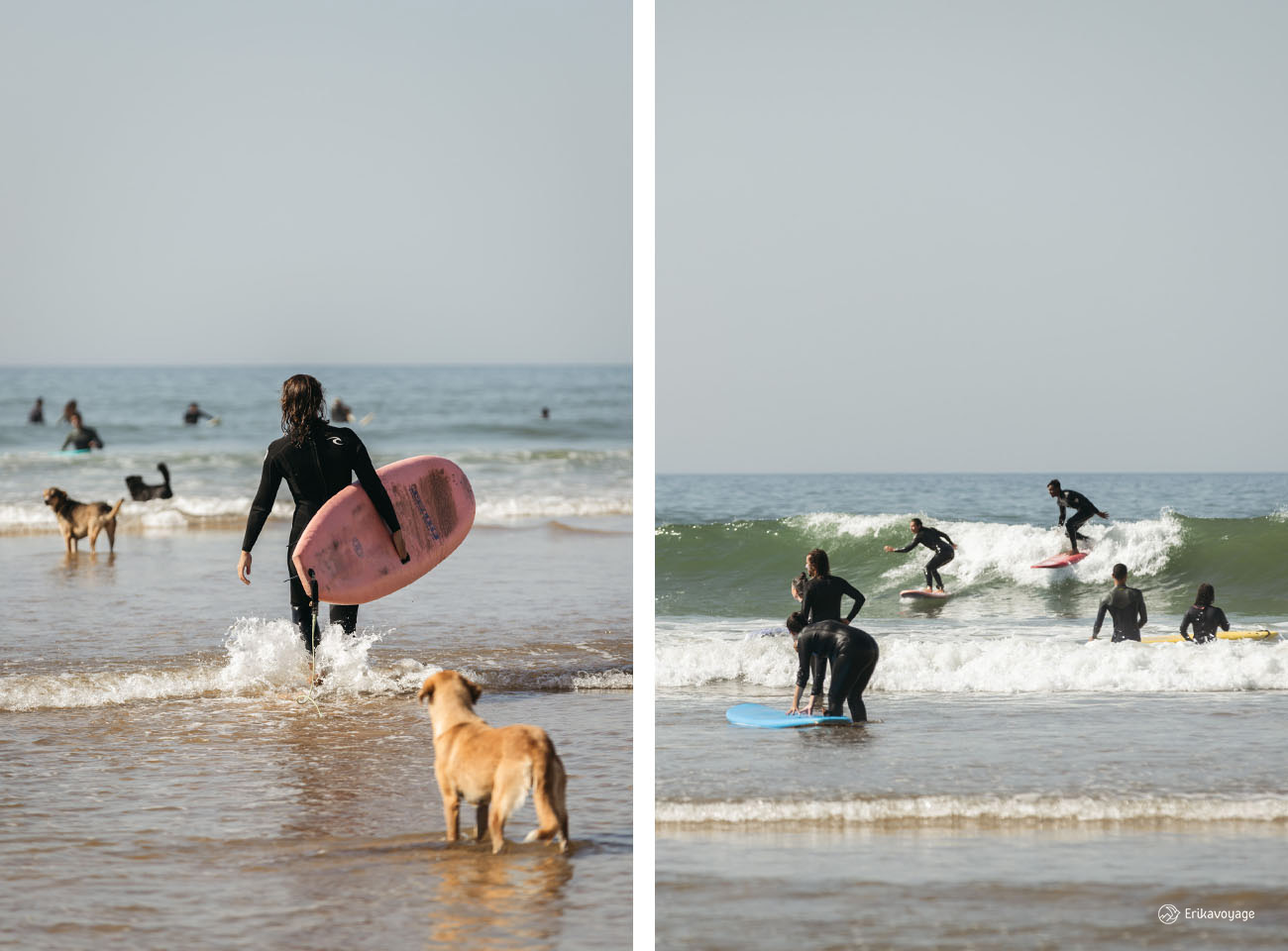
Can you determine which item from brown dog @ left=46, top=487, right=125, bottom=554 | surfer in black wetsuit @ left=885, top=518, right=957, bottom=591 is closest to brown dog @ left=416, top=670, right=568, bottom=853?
brown dog @ left=46, top=487, right=125, bottom=554

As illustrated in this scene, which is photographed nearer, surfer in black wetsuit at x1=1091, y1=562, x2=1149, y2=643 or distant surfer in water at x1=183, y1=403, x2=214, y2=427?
surfer in black wetsuit at x1=1091, y1=562, x2=1149, y2=643

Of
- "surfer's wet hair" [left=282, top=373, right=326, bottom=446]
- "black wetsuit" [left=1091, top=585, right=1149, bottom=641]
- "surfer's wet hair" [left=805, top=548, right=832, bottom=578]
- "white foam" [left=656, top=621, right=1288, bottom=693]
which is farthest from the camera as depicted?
"black wetsuit" [left=1091, top=585, right=1149, bottom=641]

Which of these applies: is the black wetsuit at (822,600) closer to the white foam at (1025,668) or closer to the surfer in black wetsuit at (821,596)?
the surfer in black wetsuit at (821,596)

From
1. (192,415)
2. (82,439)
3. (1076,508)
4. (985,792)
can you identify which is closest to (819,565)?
(985,792)

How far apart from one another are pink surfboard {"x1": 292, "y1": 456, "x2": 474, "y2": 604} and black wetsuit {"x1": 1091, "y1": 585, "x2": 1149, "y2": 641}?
3.91 meters

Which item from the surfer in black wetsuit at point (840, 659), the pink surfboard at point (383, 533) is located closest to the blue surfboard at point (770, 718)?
the surfer in black wetsuit at point (840, 659)

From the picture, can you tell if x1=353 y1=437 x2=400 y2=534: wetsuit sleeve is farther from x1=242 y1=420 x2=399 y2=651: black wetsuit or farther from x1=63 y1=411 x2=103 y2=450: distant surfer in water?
x1=63 y1=411 x2=103 y2=450: distant surfer in water

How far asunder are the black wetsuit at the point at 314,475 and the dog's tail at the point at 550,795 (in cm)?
124

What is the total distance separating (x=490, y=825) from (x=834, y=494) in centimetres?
1165

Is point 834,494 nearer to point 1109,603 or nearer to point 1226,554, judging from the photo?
point 1226,554

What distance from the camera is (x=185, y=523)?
331 inches

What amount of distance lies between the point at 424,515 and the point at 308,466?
446 millimetres

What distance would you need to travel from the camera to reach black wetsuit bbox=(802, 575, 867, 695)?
3.96m

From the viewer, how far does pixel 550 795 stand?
2.08 meters
